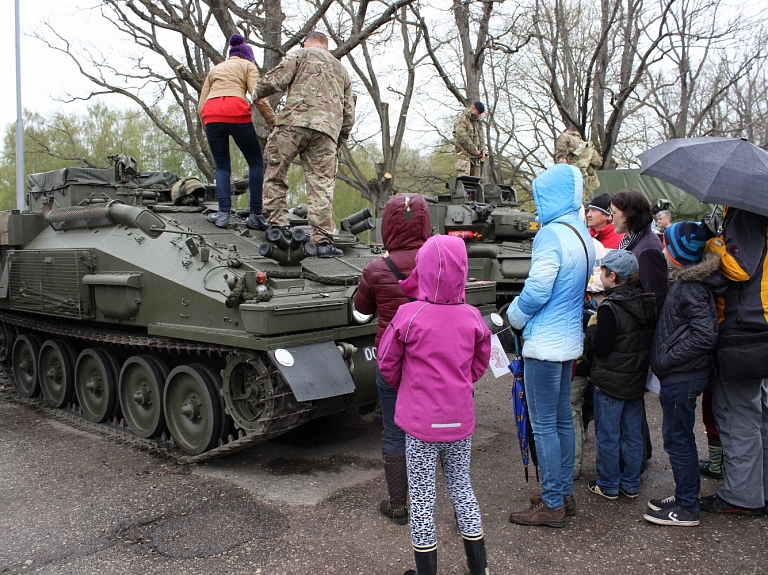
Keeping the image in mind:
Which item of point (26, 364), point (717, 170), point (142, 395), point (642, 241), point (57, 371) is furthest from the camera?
point (26, 364)

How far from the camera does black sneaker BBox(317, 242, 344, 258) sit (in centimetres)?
652

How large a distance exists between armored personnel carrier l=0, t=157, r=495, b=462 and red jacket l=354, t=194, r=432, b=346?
1.47 feet

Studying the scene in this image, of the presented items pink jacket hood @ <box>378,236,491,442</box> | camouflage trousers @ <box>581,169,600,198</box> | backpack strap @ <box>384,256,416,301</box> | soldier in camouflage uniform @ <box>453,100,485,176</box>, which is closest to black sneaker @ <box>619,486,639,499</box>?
pink jacket hood @ <box>378,236,491,442</box>

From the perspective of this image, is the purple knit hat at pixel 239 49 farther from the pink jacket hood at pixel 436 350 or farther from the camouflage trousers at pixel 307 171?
the pink jacket hood at pixel 436 350

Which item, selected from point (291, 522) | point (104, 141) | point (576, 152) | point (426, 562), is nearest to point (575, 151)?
point (576, 152)

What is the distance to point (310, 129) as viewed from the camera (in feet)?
20.8

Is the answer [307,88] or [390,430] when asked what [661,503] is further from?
[307,88]

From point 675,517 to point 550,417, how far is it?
3.12 ft

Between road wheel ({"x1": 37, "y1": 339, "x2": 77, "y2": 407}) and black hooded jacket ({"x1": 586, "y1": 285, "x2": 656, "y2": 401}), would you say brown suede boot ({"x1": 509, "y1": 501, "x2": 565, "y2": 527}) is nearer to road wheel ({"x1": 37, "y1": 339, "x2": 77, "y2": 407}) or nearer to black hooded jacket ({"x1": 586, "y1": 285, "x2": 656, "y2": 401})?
black hooded jacket ({"x1": 586, "y1": 285, "x2": 656, "y2": 401})

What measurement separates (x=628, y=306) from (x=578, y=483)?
1436mm

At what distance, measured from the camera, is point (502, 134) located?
3078 cm

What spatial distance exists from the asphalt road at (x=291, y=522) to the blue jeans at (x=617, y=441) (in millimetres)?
139

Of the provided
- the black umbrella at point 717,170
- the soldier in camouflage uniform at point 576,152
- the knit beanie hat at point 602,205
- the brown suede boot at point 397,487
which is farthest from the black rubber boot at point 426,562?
the soldier in camouflage uniform at point 576,152

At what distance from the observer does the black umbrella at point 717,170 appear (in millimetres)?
3820
